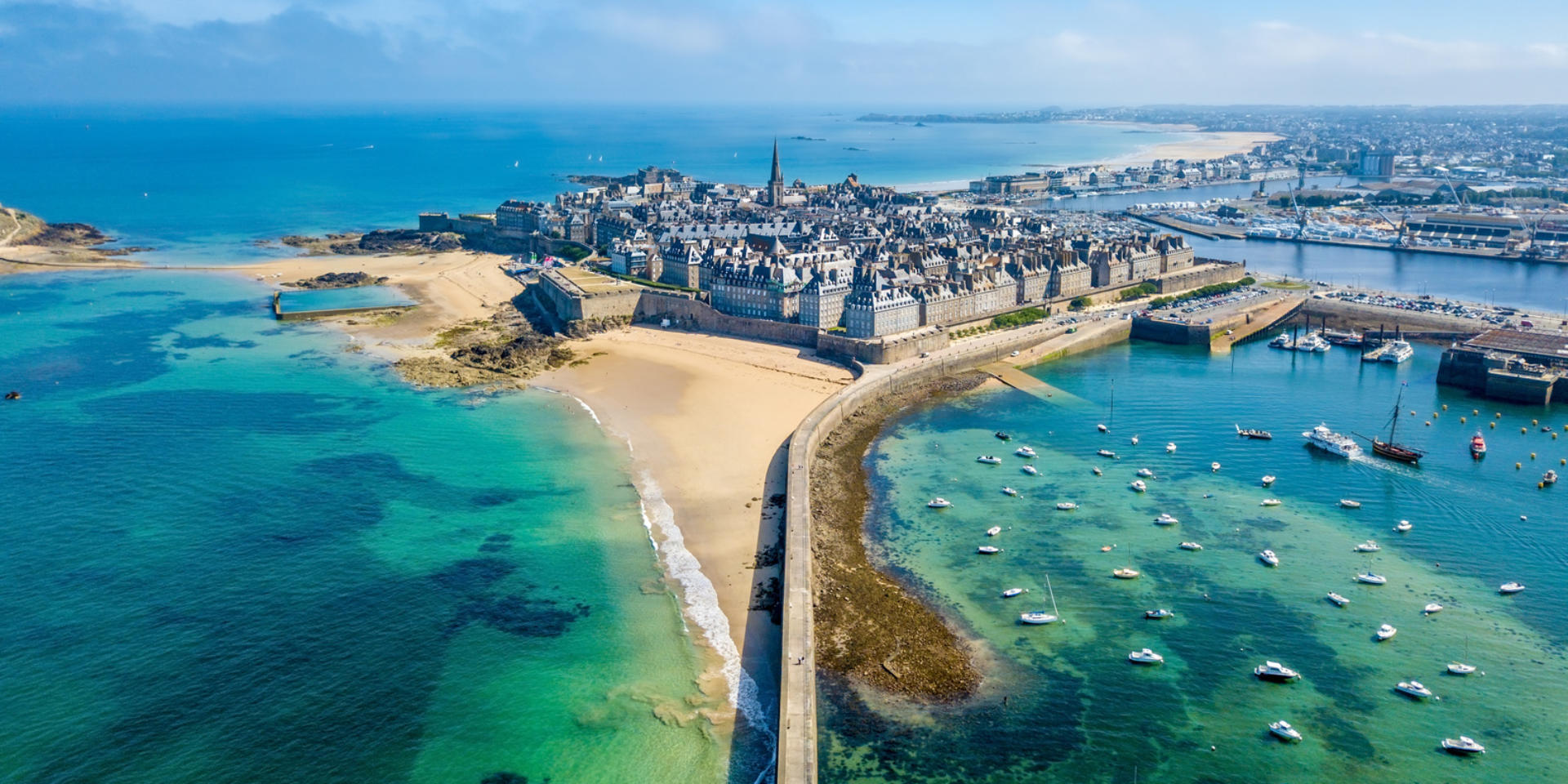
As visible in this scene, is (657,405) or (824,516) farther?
(657,405)

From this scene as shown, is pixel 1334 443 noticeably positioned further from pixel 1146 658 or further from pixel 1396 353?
pixel 1146 658

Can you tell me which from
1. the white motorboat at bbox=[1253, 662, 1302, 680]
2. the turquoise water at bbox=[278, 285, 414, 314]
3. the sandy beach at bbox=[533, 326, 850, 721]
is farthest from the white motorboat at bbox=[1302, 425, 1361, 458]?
the turquoise water at bbox=[278, 285, 414, 314]

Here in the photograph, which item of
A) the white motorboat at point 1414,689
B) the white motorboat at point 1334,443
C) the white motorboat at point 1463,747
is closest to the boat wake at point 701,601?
the white motorboat at point 1463,747

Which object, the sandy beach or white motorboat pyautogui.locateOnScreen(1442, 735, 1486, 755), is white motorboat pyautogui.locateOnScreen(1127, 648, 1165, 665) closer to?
white motorboat pyautogui.locateOnScreen(1442, 735, 1486, 755)

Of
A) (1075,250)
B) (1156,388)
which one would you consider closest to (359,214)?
(1075,250)

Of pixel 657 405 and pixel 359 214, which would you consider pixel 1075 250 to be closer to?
pixel 657 405

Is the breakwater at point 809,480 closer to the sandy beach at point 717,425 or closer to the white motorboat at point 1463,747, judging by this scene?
the sandy beach at point 717,425

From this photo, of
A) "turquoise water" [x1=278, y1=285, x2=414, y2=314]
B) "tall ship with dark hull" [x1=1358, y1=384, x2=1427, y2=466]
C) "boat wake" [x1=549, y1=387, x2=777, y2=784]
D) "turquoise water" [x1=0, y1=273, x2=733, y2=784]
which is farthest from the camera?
"turquoise water" [x1=278, y1=285, x2=414, y2=314]
